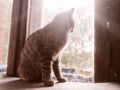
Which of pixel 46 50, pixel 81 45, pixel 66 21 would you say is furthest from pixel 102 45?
pixel 46 50

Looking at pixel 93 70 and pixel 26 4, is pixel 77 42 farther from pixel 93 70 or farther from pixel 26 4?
pixel 26 4

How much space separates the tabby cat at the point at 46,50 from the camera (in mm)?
1246

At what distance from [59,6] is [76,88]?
2.78 ft

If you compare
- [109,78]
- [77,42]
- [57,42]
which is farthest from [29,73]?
[109,78]

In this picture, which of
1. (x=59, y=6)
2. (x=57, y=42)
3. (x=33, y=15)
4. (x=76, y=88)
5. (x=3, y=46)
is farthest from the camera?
(x=3, y=46)

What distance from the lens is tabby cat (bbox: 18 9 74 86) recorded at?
4.09 ft

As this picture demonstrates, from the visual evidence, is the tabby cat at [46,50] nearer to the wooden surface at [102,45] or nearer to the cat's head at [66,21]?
the cat's head at [66,21]

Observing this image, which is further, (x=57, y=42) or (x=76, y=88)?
(x=57, y=42)

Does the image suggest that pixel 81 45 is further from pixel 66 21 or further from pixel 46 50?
pixel 46 50

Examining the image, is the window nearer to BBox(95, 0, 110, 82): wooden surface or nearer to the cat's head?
BBox(95, 0, 110, 82): wooden surface

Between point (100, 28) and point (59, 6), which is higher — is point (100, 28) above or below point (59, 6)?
below

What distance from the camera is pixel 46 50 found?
4.12 feet

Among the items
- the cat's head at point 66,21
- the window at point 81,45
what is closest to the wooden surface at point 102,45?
the window at point 81,45

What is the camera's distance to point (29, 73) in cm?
136
